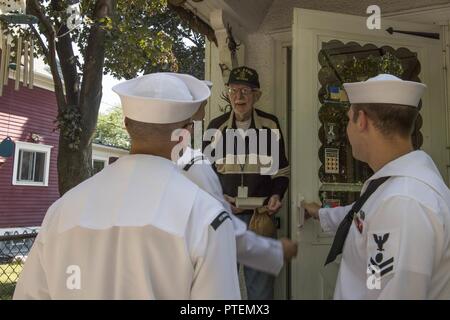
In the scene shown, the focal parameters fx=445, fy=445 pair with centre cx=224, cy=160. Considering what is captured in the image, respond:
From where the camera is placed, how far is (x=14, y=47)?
6.64 metres

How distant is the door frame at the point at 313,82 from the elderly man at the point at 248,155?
156mm

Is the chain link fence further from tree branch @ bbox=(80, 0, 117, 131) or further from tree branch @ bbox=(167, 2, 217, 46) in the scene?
tree branch @ bbox=(167, 2, 217, 46)

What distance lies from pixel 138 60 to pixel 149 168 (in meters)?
7.87

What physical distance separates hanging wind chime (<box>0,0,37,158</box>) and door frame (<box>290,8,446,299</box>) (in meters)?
3.14

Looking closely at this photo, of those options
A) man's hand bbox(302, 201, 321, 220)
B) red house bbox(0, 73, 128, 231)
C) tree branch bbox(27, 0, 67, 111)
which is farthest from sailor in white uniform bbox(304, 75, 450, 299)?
red house bbox(0, 73, 128, 231)

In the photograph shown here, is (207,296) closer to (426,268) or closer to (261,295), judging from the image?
(261,295)

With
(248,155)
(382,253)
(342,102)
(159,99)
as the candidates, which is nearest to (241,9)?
(342,102)

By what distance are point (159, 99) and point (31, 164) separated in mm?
13247

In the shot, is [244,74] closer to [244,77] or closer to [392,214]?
[244,77]

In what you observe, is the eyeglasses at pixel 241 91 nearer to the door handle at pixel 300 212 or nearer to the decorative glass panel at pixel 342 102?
the decorative glass panel at pixel 342 102

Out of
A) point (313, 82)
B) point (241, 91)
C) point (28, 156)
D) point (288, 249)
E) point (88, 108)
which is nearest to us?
point (288, 249)

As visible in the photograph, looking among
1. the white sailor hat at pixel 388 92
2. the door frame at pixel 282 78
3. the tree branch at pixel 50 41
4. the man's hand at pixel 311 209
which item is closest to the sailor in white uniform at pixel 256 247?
the white sailor hat at pixel 388 92

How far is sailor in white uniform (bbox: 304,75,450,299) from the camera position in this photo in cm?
142

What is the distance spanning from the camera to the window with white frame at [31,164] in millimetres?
12695
